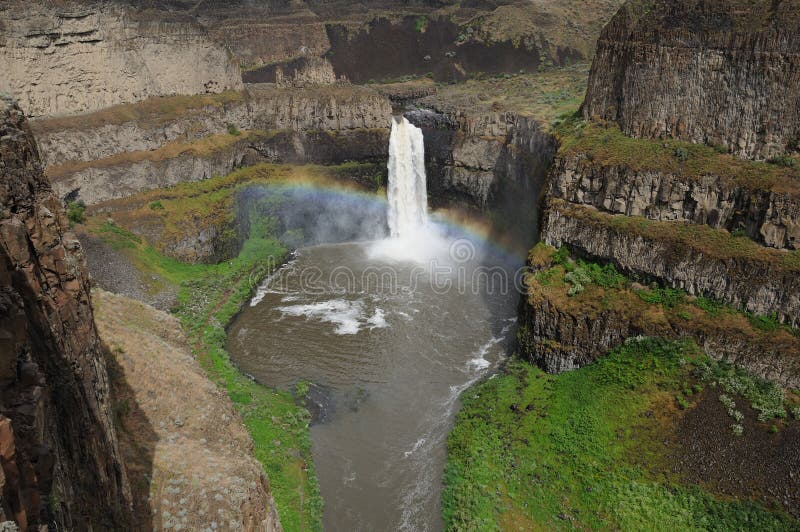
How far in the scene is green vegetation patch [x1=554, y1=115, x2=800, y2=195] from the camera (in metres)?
31.8

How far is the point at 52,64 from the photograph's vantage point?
1934 inches

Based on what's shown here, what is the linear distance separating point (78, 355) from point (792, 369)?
87.2ft

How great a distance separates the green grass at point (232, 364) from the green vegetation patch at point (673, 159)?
70.2 feet

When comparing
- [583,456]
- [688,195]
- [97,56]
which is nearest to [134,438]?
[583,456]

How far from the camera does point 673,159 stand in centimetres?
3522

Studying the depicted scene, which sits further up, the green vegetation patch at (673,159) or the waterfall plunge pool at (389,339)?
the green vegetation patch at (673,159)

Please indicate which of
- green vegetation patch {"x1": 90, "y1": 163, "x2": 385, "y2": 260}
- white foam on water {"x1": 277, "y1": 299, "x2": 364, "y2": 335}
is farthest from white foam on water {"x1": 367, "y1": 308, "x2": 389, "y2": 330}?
Answer: green vegetation patch {"x1": 90, "y1": 163, "x2": 385, "y2": 260}

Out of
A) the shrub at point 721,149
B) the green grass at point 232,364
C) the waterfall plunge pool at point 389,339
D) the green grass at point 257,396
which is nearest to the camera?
the green grass at point 257,396

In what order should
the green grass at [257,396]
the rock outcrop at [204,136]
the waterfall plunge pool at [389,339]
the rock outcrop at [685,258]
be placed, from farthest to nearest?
the rock outcrop at [204,136] < the rock outcrop at [685,258] < the waterfall plunge pool at [389,339] < the green grass at [257,396]

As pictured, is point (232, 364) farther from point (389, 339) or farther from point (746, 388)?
point (746, 388)

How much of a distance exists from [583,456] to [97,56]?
45.4m

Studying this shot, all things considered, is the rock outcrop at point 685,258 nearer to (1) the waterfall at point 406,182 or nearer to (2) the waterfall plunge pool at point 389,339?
(2) the waterfall plunge pool at point 389,339

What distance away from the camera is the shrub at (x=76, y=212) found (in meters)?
45.3

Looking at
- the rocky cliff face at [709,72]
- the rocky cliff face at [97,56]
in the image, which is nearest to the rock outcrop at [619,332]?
the rocky cliff face at [709,72]
